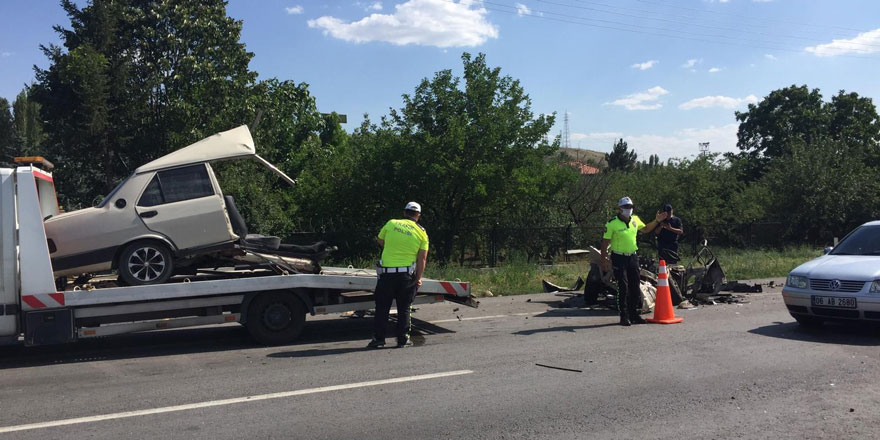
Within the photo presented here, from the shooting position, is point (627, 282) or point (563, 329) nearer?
point (563, 329)

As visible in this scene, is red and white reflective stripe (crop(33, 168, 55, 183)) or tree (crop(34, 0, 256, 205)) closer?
red and white reflective stripe (crop(33, 168, 55, 183))

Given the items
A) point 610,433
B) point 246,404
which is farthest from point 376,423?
point 610,433

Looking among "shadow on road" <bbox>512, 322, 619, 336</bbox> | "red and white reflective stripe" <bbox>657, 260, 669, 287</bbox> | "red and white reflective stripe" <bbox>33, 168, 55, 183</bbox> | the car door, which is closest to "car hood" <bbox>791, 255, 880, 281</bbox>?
"red and white reflective stripe" <bbox>657, 260, 669, 287</bbox>

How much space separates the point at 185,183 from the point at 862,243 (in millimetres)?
Result: 9516

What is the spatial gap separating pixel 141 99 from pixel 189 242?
15657mm

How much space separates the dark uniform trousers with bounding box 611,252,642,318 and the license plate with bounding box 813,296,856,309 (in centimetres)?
229

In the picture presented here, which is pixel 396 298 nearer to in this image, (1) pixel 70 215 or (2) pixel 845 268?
(1) pixel 70 215

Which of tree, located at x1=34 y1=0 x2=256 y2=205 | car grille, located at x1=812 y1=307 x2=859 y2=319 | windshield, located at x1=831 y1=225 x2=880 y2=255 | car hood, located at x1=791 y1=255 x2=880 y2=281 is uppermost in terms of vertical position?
tree, located at x1=34 y1=0 x2=256 y2=205

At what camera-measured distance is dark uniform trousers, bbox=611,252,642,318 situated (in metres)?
9.70

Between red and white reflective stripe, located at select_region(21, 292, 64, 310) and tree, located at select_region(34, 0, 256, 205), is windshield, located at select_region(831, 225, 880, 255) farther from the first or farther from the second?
tree, located at select_region(34, 0, 256, 205)

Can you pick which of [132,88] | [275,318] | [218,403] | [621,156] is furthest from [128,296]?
[621,156]

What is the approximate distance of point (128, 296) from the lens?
25.5ft

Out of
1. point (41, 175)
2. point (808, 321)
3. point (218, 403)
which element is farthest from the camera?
point (808, 321)

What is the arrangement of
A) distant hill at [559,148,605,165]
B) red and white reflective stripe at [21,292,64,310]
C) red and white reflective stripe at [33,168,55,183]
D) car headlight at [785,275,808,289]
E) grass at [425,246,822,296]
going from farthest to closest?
distant hill at [559,148,605,165], grass at [425,246,822,296], car headlight at [785,275,808,289], red and white reflective stripe at [33,168,55,183], red and white reflective stripe at [21,292,64,310]
